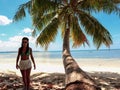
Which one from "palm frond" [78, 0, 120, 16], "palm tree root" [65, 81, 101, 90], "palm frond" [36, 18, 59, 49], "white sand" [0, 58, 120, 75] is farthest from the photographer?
"white sand" [0, 58, 120, 75]

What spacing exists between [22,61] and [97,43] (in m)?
7.18

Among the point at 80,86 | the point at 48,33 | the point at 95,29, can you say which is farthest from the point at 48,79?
the point at 80,86

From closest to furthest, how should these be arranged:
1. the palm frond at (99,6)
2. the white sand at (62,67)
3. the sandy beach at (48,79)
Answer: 1. the sandy beach at (48,79)
2. the palm frond at (99,6)
3. the white sand at (62,67)

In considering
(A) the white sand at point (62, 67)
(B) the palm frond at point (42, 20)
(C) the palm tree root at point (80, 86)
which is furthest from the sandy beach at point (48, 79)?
(C) the palm tree root at point (80, 86)

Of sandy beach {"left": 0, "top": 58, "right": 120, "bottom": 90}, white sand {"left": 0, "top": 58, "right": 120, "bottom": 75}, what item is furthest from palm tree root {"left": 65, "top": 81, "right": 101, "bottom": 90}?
white sand {"left": 0, "top": 58, "right": 120, "bottom": 75}

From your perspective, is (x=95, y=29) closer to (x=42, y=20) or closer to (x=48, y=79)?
(x=42, y=20)

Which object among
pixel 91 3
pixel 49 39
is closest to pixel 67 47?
pixel 91 3

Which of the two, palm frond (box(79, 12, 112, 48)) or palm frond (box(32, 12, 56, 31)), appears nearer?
palm frond (box(79, 12, 112, 48))

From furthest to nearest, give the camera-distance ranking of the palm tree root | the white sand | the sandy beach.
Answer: the white sand < the sandy beach < the palm tree root

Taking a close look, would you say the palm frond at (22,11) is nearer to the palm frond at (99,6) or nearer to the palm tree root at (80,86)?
the palm frond at (99,6)

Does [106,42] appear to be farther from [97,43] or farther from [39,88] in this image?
[39,88]

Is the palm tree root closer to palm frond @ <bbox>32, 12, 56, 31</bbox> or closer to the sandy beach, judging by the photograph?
the sandy beach

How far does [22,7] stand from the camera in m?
13.5

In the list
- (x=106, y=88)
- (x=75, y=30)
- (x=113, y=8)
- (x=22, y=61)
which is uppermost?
(x=113, y=8)
